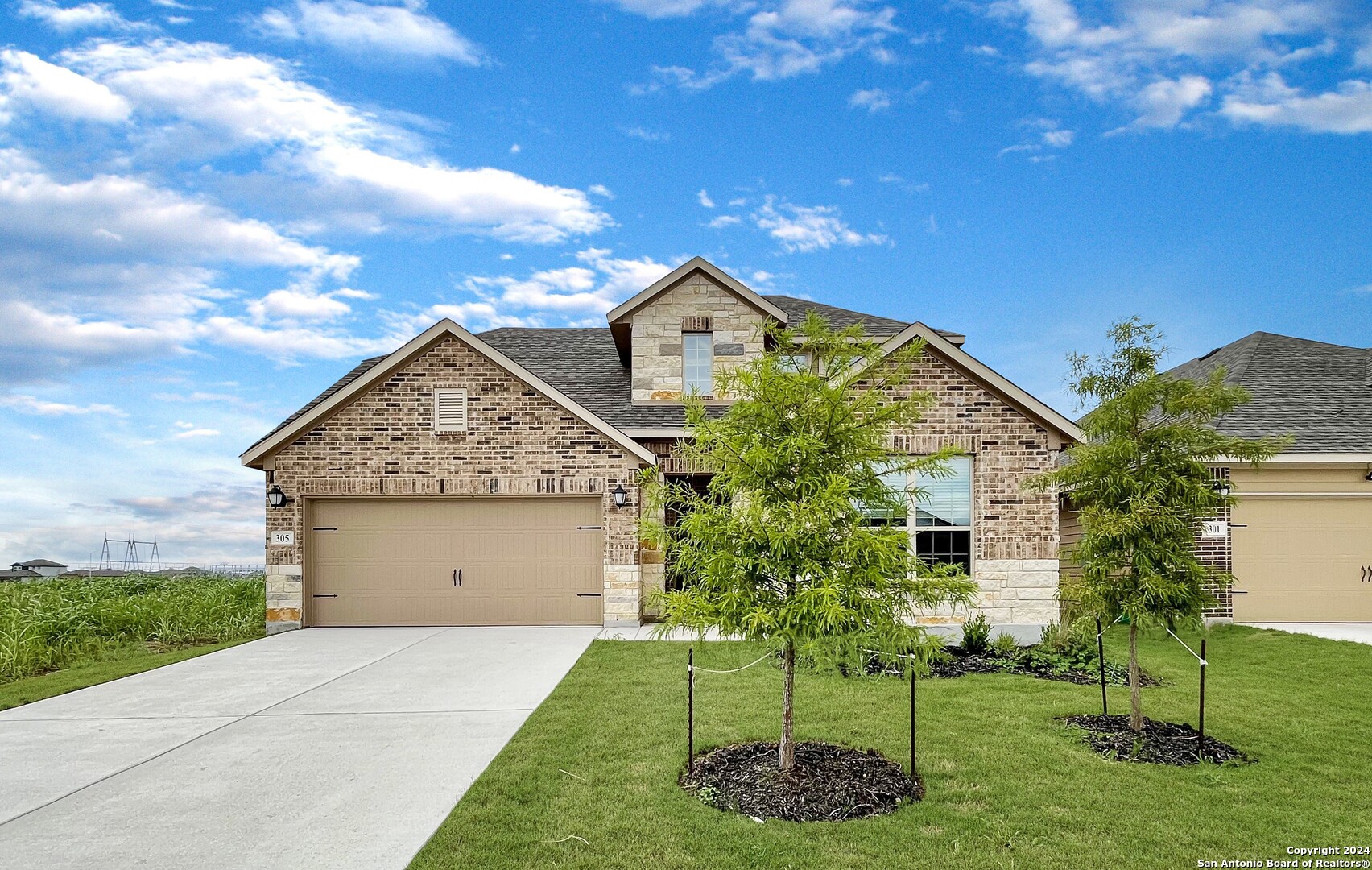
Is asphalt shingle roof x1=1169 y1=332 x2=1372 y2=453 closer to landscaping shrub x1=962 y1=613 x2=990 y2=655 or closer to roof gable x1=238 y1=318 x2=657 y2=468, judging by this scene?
landscaping shrub x1=962 y1=613 x2=990 y2=655

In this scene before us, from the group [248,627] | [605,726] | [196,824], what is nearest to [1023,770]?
[605,726]

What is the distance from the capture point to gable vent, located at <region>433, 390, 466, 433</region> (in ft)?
47.5

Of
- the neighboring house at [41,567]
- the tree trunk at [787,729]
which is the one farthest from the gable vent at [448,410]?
the neighboring house at [41,567]

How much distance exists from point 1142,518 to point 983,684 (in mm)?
3272

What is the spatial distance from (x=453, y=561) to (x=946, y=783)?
33.8ft

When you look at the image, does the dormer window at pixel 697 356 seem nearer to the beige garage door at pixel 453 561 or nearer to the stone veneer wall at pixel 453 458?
the stone veneer wall at pixel 453 458

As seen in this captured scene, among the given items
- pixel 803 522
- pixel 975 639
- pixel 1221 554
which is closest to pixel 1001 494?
pixel 975 639

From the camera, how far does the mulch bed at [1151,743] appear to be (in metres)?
6.98

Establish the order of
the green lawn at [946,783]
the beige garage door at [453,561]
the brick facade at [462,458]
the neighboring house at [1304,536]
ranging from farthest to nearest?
the neighboring house at [1304,536] < the beige garage door at [453,561] < the brick facade at [462,458] < the green lawn at [946,783]

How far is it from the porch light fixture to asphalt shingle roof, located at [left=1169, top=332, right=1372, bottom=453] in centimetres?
1538

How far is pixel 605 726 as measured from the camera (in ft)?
25.4

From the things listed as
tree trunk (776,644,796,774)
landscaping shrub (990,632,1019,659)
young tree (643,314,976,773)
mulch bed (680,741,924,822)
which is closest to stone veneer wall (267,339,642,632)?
landscaping shrub (990,632,1019,659)

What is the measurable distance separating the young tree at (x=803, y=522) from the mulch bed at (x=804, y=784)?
267 millimetres

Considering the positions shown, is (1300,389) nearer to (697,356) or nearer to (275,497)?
(697,356)
